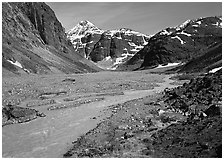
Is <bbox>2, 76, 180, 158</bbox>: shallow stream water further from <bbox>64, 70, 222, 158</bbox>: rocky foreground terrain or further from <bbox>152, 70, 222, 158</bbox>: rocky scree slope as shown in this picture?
<bbox>152, 70, 222, 158</bbox>: rocky scree slope

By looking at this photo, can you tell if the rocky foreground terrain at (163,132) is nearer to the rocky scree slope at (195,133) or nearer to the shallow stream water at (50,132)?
the rocky scree slope at (195,133)

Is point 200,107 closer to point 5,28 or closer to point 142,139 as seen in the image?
point 142,139

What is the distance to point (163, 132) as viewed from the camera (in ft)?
68.4

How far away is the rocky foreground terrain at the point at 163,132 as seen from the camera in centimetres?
1741

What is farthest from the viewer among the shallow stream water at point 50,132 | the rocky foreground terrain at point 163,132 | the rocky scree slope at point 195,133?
the shallow stream water at point 50,132

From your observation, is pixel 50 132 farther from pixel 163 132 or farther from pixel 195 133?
pixel 195 133

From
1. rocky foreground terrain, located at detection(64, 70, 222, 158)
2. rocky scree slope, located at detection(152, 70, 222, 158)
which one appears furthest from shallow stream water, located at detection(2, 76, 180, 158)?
rocky scree slope, located at detection(152, 70, 222, 158)

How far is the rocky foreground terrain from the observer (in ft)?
57.1

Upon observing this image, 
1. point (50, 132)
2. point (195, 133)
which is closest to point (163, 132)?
point (195, 133)

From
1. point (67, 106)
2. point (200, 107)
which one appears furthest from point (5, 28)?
point (200, 107)

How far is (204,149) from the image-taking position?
54.3 feet

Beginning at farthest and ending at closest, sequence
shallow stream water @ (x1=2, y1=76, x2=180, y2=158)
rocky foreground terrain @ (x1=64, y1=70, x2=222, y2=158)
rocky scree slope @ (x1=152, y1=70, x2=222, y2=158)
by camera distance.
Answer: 1. shallow stream water @ (x1=2, y1=76, x2=180, y2=158)
2. rocky foreground terrain @ (x1=64, y1=70, x2=222, y2=158)
3. rocky scree slope @ (x1=152, y1=70, x2=222, y2=158)

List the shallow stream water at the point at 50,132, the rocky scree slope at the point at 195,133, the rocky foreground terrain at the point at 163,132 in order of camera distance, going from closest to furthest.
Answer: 1. the rocky scree slope at the point at 195,133
2. the rocky foreground terrain at the point at 163,132
3. the shallow stream water at the point at 50,132

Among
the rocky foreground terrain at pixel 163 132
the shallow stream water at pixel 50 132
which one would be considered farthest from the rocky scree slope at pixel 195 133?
the shallow stream water at pixel 50 132
